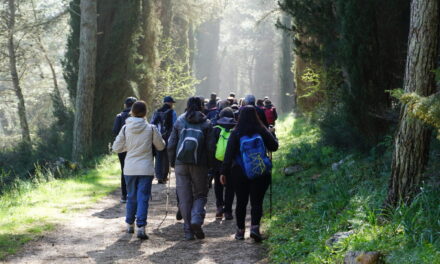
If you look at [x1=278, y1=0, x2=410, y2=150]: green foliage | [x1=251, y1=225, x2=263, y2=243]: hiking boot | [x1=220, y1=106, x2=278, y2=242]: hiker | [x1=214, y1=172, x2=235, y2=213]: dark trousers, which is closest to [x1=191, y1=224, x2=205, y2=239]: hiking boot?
[x1=220, y1=106, x2=278, y2=242]: hiker

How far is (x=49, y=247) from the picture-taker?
21.1 feet

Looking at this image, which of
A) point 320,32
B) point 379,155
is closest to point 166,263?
point 379,155

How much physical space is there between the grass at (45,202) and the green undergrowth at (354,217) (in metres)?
3.33

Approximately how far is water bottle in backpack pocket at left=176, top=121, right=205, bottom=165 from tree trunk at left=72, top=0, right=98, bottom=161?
9.01 m

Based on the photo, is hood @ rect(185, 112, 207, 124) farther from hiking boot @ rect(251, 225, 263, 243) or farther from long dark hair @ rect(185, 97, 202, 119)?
hiking boot @ rect(251, 225, 263, 243)

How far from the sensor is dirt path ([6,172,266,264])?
5969 millimetres

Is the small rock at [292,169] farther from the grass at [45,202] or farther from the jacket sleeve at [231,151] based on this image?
the jacket sleeve at [231,151]

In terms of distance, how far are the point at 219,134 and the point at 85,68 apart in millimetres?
8656

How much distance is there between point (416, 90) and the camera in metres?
5.69

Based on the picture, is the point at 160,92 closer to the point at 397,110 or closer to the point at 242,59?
the point at 397,110

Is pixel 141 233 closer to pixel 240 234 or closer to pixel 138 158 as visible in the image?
pixel 138 158

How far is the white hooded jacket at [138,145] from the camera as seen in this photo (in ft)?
22.8

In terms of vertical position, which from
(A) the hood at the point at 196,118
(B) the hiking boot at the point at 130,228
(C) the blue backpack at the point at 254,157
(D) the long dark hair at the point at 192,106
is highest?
(D) the long dark hair at the point at 192,106

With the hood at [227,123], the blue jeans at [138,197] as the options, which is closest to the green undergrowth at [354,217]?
the hood at [227,123]
